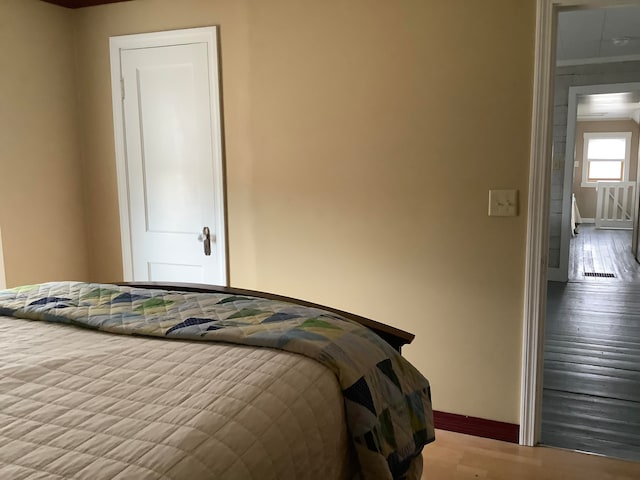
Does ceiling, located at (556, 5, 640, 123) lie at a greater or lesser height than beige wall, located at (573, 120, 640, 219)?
greater

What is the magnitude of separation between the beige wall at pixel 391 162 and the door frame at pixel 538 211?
0.04m

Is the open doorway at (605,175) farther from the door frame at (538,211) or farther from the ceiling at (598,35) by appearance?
the door frame at (538,211)

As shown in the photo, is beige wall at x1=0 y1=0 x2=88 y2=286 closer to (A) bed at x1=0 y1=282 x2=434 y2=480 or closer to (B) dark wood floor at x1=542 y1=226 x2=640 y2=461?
(A) bed at x1=0 y1=282 x2=434 y2=480

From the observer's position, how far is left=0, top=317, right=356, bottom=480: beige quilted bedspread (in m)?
0.92

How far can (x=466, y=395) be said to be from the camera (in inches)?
108

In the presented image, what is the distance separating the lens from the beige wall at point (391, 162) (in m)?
2.55

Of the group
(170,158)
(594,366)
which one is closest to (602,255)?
(594,366)

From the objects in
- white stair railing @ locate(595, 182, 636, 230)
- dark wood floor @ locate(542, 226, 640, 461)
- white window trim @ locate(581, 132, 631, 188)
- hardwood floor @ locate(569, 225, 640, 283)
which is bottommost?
dark wood floor @ locate(542, 226, 640, 461)

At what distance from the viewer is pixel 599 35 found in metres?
4.82

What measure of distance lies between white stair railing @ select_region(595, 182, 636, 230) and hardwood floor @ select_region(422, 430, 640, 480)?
9.46 meters

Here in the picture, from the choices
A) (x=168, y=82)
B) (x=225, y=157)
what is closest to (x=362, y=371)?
(x=225, y=157)

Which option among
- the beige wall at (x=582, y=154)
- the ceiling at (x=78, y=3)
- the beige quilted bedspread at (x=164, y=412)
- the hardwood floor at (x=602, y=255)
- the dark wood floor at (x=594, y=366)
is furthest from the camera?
the beige wall at (x=582, y=154)

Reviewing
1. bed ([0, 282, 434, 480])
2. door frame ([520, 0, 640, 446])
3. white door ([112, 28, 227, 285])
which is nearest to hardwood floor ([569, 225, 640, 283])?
door frame ([520, 0, 640, 446])

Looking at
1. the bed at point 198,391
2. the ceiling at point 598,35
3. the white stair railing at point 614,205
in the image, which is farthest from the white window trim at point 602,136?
the bed at point 198,391
